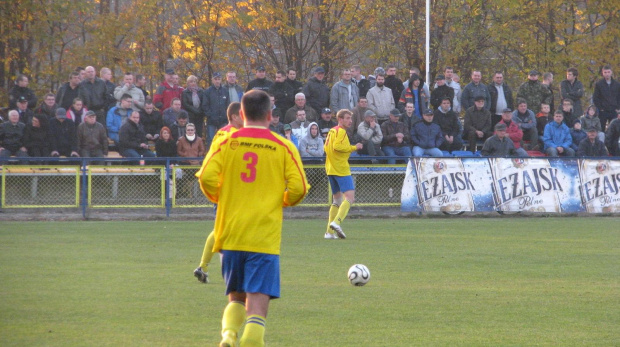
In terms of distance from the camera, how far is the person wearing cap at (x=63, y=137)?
20094 mm

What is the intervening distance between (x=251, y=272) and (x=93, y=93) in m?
16.4

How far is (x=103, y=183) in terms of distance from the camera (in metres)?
19.6

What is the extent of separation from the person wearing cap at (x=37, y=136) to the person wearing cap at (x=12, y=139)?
5.5 inches

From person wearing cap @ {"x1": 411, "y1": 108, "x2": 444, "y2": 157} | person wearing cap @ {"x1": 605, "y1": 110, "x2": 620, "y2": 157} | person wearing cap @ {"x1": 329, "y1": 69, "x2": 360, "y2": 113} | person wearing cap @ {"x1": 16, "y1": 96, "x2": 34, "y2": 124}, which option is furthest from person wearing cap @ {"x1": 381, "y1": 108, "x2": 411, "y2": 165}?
person wearing cap @ {"x1": 16, "y1": 96, "x2": 34, "y2": 124}

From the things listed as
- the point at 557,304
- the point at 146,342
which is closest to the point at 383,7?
the point at 557,304

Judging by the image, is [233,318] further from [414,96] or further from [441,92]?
[441,92]

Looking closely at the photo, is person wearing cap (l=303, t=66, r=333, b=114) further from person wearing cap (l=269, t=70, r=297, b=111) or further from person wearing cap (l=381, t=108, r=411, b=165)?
person wearing cap (l=381, t=108, r=411, b=165)

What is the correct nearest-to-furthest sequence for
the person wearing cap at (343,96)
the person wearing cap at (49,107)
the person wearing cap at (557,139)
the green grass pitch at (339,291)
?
the green grass pitch at (339,291), the person wearing cap at (49,107), the person wearing cap at (343,96), the person wearing cap at (557,139)

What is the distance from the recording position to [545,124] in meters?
23.3

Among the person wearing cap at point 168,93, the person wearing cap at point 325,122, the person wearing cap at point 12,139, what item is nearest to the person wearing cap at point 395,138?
the person wearing cap at point 325,122

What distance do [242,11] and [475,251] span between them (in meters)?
20.6

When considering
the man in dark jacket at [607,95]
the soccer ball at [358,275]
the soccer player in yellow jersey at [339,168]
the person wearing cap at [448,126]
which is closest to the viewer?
the soccer ball at [358,275]

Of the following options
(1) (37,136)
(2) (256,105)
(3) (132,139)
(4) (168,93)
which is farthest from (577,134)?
(2) (256,105)

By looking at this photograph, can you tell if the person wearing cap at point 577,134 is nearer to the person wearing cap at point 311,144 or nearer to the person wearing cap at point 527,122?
the person wearing cap at point 527,122
